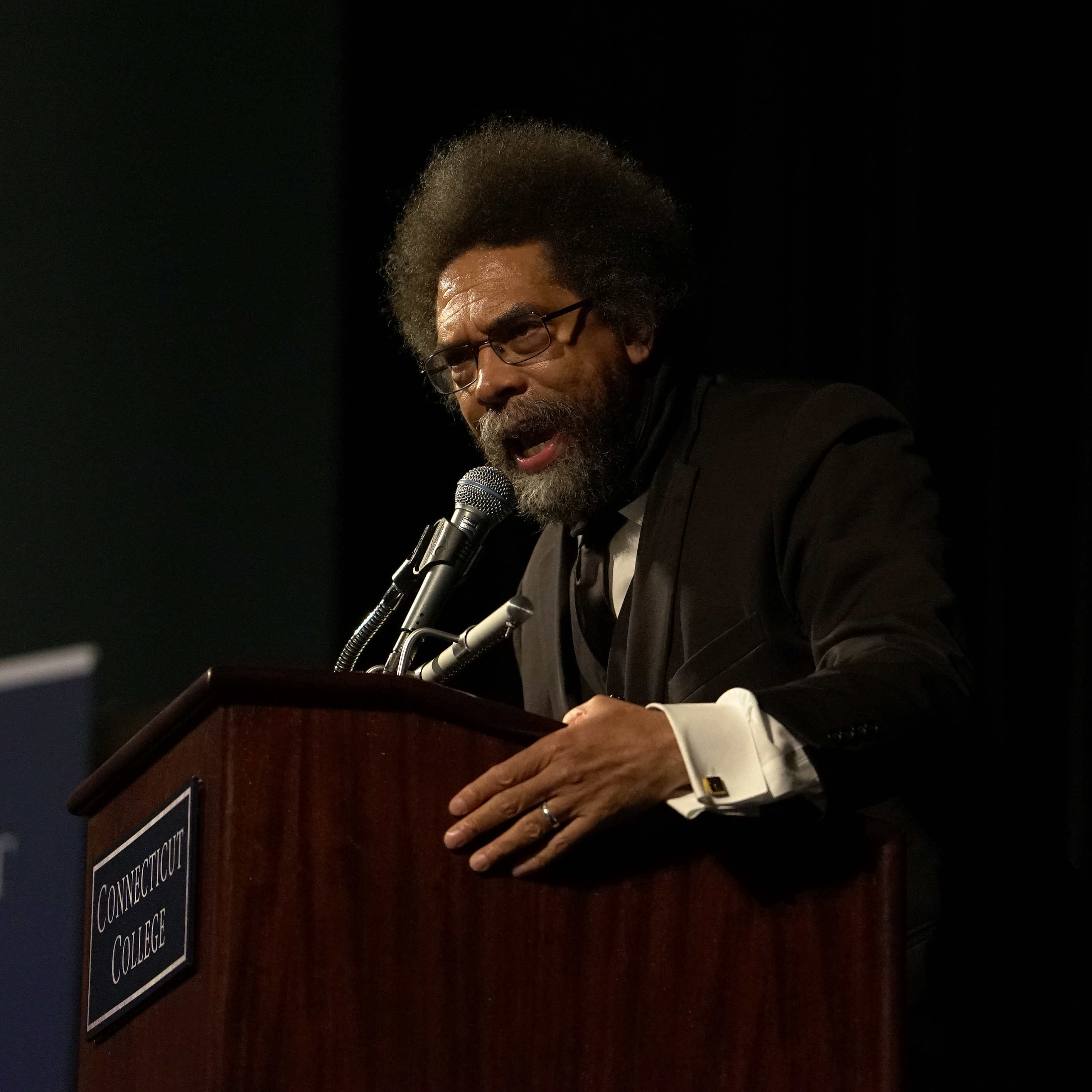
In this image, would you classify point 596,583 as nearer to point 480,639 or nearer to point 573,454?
point 573,454

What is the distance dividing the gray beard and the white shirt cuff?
0.67 meters

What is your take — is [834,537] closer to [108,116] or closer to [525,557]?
[525,557]

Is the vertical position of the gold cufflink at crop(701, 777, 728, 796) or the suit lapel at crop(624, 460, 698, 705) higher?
the suit lapel at crop(624, 460, 698, 705)

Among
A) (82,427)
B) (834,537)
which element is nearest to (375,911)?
(834,537)

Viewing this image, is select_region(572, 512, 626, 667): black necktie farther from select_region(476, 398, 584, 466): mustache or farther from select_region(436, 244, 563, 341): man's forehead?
select_region(436, 244, 563, 341): man's forehead

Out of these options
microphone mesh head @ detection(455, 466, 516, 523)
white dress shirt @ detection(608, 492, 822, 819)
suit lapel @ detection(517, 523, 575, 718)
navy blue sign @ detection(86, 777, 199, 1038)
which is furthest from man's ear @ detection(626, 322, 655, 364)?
navy blue sign @ detection(86, 777, 199, 1038)

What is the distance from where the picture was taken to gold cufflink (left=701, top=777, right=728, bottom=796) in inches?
44.8

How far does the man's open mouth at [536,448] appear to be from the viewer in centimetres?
184

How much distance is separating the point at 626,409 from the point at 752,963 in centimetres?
86

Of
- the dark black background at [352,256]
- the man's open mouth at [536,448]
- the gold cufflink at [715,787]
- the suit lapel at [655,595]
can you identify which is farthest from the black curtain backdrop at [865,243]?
the gold cufflink at [715,787]

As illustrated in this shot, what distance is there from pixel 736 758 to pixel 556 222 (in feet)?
3.30

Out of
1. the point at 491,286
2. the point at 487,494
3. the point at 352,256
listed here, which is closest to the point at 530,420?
the point at 491,286

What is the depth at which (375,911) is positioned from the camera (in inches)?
42.4

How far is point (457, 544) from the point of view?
151 cm
